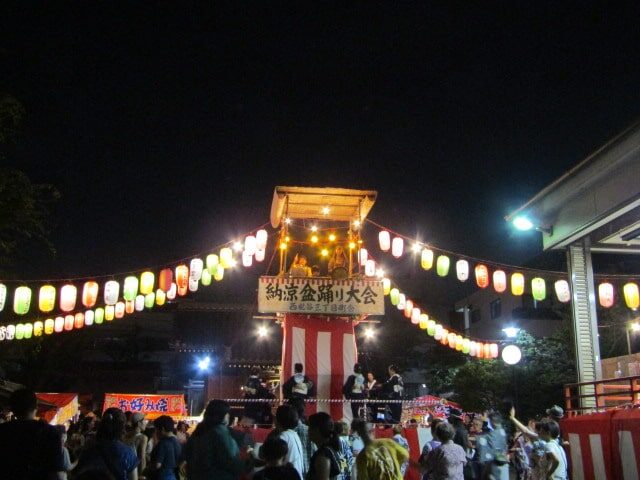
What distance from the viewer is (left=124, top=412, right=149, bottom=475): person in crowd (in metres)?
9.96

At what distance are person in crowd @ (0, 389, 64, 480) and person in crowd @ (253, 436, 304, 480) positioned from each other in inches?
66.1

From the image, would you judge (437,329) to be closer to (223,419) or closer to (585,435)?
(585,435)

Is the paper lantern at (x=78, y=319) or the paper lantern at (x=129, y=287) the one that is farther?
the paper lantern at (x=78, y=319)

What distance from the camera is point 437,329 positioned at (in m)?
26.4

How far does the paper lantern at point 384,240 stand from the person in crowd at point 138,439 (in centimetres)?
1280

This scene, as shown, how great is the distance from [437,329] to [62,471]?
73.5 ft

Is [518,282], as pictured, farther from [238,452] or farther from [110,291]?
[238,452]

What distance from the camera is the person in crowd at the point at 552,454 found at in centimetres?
938

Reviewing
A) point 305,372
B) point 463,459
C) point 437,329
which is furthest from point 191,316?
point 463,459

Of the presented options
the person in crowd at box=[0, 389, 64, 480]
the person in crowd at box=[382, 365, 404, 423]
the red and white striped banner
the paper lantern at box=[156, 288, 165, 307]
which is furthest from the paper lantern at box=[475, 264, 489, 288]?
the person in crowd at box=[0, 389, 64, 480]

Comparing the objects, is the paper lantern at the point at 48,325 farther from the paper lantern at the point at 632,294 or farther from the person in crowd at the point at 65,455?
the paper lantern at the point at 632,294

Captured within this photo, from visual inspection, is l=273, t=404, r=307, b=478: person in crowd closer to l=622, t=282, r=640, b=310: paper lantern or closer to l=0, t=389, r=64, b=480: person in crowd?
l=0, t=389, r=64, b=480: person in crowd

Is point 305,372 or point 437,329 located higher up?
point 437,329

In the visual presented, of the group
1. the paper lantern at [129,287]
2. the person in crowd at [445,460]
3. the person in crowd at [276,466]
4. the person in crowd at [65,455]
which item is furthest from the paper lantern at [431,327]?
the person in crowd at [276,466]
